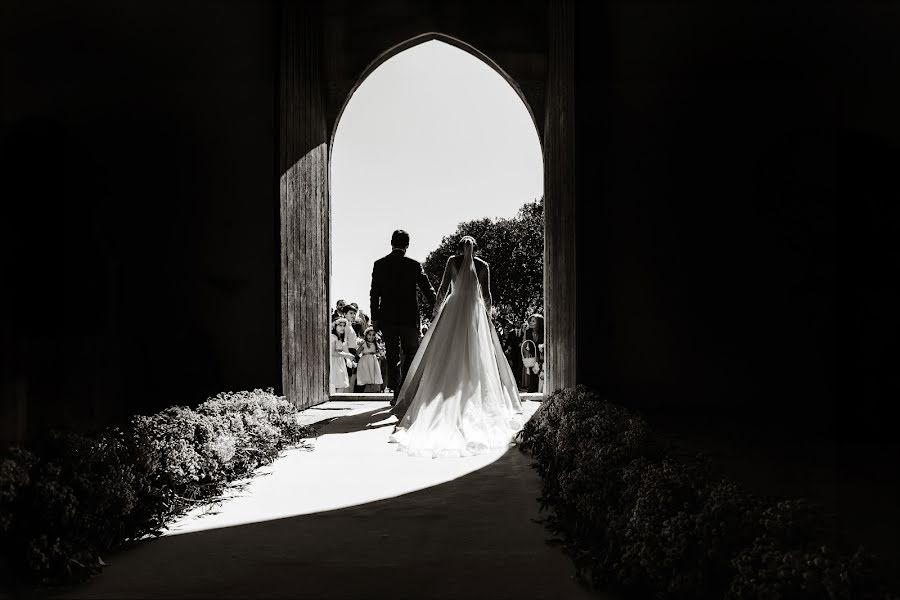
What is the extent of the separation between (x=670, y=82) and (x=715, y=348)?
10.4 feet

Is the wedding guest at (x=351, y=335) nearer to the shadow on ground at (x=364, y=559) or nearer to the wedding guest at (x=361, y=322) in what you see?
the wedding guest at (x=361, y=322)

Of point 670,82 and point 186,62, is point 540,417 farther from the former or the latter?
point 186,62

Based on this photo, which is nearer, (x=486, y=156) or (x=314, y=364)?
(x=314, y=364)

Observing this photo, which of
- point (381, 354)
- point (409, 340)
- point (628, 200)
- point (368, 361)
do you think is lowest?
point (368, 361)

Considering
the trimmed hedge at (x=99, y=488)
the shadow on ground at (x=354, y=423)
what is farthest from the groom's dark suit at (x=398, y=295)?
the trimmed hedge at (x=99, y=488)

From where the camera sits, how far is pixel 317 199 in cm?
880

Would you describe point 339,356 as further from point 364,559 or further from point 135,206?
point 364,559

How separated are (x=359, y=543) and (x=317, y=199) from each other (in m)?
6.41

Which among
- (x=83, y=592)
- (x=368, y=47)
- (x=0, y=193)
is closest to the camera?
(x=83, y=592)

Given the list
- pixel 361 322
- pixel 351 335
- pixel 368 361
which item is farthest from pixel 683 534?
pixel 361 322

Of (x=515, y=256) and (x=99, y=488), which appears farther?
(x=515, y=256)

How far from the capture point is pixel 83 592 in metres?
2.57

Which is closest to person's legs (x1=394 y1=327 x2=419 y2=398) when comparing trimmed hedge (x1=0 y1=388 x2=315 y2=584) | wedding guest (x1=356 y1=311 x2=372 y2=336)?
trimmed hedge (x1=0 y1=388 x2=315 y2=584)

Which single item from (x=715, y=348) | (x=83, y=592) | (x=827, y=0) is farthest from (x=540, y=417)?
(x=827, y=0)
